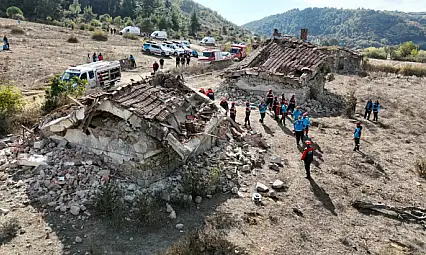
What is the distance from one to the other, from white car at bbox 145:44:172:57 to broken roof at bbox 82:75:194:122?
20.7 m

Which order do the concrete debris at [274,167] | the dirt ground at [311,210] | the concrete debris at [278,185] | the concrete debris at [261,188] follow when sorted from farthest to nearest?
1. the concrete debris at [274,167]
2. the concrete debris at [278,185]
3. the concrete debris at [261,188]
4. the dirt ground at [311,210]

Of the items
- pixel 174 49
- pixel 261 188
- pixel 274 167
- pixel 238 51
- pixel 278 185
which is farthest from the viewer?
pixel 174 49

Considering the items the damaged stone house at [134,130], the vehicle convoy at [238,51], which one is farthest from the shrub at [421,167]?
the vehicle convoy at [238,51]

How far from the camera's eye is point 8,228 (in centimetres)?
717

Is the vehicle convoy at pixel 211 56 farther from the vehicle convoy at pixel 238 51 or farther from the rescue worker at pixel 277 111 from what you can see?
the rescue worker at pixel 277 111

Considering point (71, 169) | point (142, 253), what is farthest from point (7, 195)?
point (142, 253)

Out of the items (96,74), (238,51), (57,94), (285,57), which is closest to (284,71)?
(285,57)

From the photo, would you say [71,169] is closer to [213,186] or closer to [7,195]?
[7,195]

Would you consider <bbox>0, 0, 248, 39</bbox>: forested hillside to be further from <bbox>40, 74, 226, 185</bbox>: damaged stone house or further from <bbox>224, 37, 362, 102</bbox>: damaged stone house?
<bbox>40, 74, 226, 185</bbox>: damaged stone house

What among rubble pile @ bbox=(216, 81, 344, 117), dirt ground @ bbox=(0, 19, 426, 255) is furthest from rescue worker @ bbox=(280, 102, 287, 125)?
rubble pile @ bbox=(216, 81, 344, 117)

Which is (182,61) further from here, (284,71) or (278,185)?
(278,185)

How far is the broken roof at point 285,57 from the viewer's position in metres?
17.8

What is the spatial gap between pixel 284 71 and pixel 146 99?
385 inches

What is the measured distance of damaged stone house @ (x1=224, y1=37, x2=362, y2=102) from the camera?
56.5 feet
